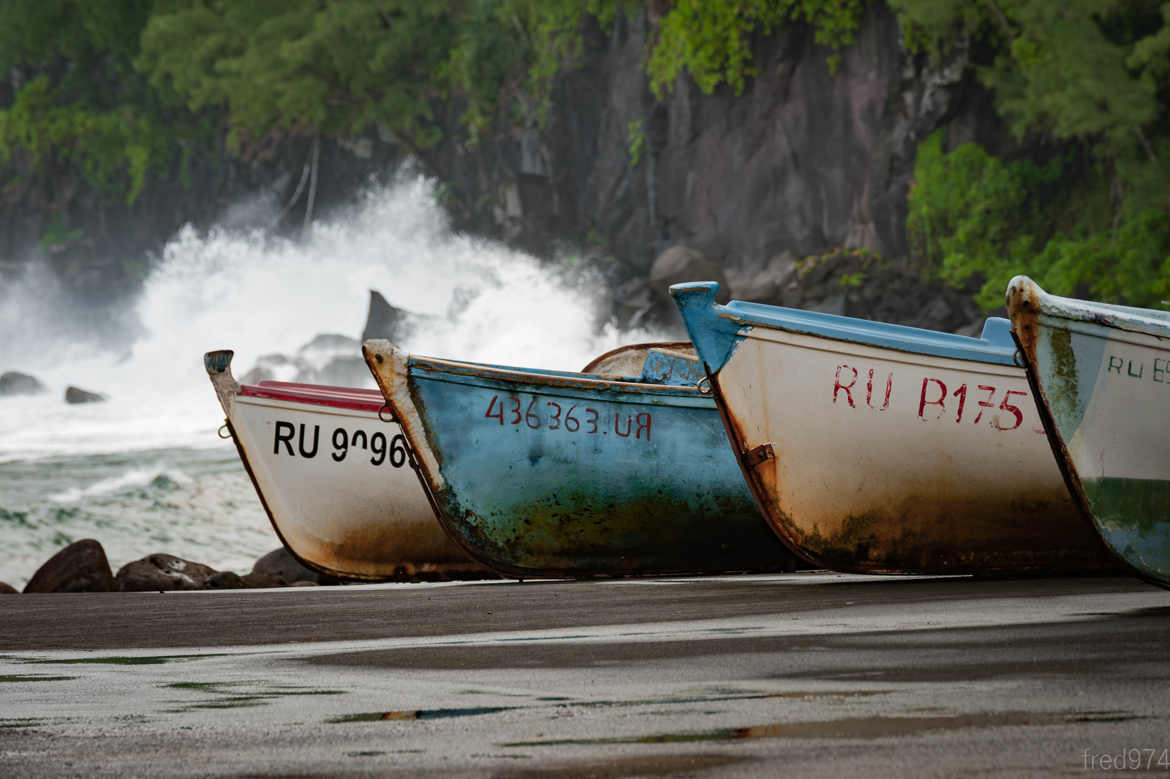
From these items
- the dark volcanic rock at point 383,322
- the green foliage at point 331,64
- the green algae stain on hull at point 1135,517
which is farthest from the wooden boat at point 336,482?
the green foliage at point 331,64

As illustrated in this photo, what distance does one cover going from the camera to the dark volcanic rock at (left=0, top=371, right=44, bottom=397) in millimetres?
39969

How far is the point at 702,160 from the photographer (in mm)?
34375

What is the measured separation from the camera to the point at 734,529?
8.92m

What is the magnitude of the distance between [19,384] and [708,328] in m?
35.9

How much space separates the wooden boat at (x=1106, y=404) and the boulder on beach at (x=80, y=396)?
116ft

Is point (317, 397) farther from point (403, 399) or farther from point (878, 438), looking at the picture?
point (878, 438)

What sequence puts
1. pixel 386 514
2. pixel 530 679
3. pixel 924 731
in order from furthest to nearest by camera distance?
1. pixel 386 514
2. pixel 530 679
3. pixel 924 731

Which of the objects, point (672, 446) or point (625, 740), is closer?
point (625, 740)

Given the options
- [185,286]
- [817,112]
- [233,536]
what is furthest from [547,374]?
[185,286]

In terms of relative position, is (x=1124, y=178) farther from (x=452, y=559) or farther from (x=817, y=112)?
(x=452, y=559)

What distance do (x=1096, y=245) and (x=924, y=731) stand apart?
76.9 ft

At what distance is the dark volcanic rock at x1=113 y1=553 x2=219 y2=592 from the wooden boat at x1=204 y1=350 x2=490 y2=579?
3.08ft

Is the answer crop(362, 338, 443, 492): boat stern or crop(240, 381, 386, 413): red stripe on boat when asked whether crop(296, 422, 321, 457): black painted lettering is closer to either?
crop(240, 381, 386, 413): red stripe on boat

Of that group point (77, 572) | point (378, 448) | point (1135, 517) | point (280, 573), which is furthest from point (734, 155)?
point (1135, 517)
